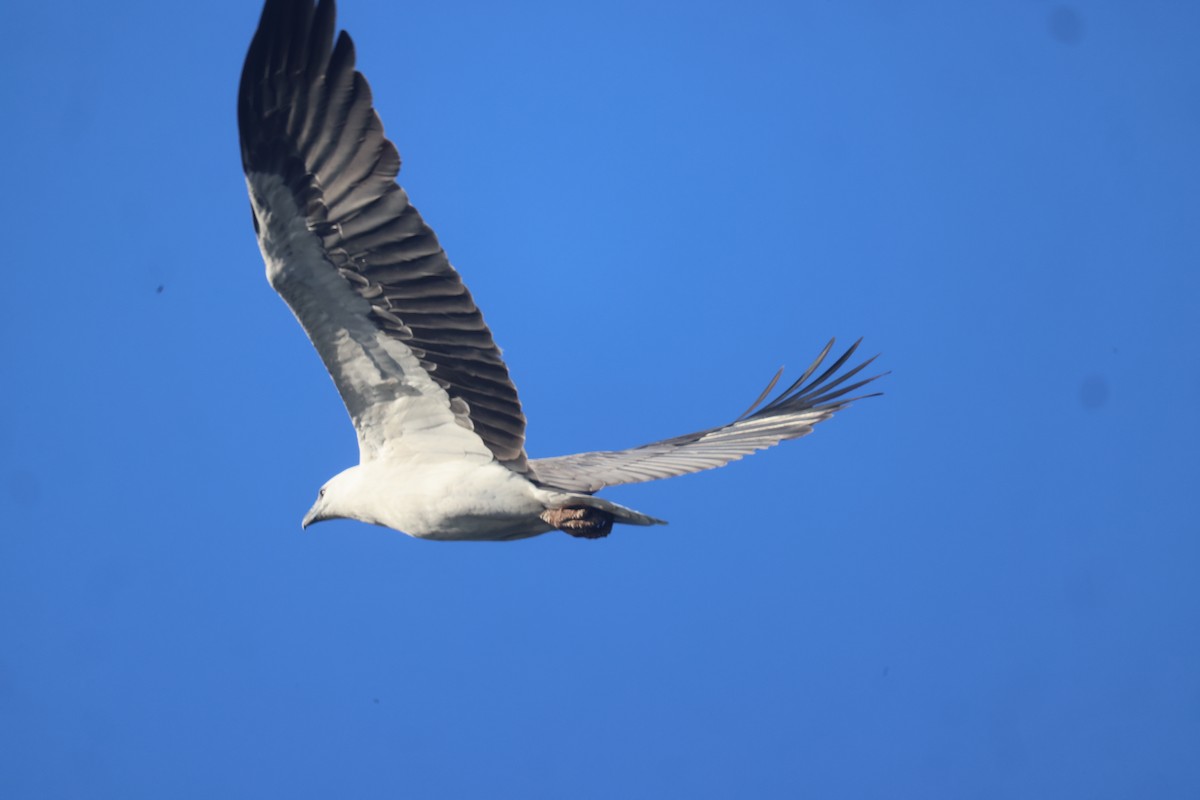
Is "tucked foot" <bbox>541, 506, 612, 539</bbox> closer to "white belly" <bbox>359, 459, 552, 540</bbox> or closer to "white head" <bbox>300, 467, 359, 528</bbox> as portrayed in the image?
"white belly" <bbox>359, 459, 552, 540</bbox>

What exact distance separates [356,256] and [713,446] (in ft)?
9.54

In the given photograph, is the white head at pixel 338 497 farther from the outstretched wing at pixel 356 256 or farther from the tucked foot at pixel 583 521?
the tucked foot at pixel 583 521

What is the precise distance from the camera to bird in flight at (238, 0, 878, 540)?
18.5 feet

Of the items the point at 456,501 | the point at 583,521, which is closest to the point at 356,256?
the point at 456,501

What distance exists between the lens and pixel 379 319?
6.19 meters

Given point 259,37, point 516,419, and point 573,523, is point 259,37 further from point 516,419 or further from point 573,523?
point 573,523

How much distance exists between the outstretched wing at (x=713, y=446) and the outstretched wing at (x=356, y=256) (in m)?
0.56

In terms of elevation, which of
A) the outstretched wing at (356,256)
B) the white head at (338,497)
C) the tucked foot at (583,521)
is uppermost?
the outstretched wing at (356,256)

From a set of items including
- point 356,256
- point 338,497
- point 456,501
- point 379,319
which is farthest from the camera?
point 338,497

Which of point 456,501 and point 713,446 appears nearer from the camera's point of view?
point 456,501

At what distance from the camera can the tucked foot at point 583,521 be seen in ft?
20.8

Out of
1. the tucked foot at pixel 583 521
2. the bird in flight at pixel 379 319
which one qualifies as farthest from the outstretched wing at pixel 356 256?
the tucked foot at pixel 583 521

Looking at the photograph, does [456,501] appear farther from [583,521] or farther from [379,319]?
[379,319]

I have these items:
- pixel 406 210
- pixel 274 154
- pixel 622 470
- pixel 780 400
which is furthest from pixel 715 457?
pixel 274 154
